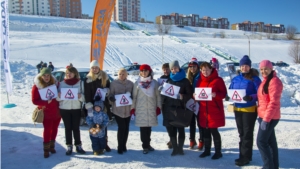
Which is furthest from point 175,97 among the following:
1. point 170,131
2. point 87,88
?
point 87,88

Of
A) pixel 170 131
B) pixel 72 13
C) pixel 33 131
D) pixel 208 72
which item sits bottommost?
pixel 33 131

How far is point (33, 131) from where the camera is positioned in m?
7.23

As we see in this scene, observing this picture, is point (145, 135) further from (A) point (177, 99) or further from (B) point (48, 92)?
(B) point (48, 92)

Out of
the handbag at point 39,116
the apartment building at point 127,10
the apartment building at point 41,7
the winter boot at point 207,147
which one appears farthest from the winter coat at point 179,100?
the apartment building at point 127,10

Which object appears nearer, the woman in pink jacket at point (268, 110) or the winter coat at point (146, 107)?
the woman in pink jacket at point (268, 110)

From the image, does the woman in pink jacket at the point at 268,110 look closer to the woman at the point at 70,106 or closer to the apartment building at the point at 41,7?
the woman at the point at 70,106

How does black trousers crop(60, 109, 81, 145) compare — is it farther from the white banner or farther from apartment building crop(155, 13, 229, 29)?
apartment building crop(155, 13, 229, 29)

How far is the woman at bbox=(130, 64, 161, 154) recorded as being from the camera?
17.7ft

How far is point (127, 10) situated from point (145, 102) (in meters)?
128

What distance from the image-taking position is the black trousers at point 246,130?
4539 millimetres

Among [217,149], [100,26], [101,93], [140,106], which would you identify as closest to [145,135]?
[140,106]

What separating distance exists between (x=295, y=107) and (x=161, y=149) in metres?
6.99

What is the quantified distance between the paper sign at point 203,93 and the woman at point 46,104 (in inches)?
113

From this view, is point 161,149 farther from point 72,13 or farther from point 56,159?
point 72,13
